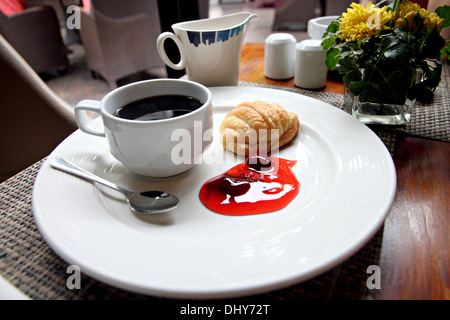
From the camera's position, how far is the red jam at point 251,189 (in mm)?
580

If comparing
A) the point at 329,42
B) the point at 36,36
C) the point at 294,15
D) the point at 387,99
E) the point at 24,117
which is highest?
the point at 329,42

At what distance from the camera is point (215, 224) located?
55 centimetres

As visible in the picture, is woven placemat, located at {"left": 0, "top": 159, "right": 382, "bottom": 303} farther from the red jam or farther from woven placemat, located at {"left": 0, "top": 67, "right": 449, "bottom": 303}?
the red jam

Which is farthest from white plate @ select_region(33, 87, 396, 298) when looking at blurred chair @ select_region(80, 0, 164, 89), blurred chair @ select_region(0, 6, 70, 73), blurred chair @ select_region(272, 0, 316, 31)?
blurred chair @ select_region(272, 0, 316, 31)

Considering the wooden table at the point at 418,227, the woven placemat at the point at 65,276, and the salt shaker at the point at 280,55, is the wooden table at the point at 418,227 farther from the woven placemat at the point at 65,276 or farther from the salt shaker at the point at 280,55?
the salt shaker at the point at 280,55

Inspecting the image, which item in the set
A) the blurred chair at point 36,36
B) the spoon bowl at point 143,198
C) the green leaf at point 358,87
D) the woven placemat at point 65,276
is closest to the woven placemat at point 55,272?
the woven placemat at point 65,276

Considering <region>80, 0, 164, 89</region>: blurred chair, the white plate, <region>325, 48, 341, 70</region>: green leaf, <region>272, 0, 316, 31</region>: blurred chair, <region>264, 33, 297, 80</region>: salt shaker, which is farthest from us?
<region>272, 0, 316, 31</region>: blurred chair

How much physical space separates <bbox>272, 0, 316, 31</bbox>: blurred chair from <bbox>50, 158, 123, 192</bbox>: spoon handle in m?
4.30

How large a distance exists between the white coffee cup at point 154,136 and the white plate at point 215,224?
1.9 inches

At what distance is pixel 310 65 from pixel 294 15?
3793 millimetres

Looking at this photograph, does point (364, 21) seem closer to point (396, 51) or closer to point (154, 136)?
point (396, 51)

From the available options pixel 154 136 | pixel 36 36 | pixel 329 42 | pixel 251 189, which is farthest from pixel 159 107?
pixel 36 36

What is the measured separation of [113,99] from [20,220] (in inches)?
11.2

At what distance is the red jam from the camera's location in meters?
0.58
